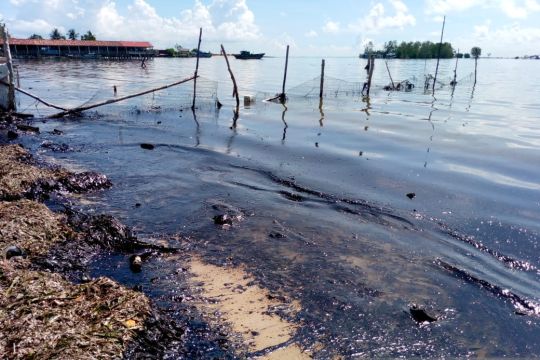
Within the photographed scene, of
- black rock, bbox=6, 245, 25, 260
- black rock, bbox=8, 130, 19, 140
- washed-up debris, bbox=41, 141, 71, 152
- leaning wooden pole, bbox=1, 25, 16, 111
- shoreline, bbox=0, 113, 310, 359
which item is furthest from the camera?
leaning wooden pole, bbox=1, 25, 16, 111

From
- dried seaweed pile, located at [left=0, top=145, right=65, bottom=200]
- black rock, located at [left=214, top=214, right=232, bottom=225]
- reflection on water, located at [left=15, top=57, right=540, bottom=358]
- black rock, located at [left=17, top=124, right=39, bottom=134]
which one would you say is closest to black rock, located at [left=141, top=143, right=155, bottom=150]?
reflection on water, located at [left=15, top=57, right=540, bottom=358]

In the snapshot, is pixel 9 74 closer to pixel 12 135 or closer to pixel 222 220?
pixel 12 135

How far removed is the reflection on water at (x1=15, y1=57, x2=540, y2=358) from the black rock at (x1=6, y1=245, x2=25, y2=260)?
116 cm

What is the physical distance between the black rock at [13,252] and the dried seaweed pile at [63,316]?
26.9 inches

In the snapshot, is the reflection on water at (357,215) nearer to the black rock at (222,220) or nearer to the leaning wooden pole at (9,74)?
the black rock at (222,220)

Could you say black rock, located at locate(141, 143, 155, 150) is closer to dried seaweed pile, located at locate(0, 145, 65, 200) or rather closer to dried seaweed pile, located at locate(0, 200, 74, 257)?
dried seaweed pile, located at locate(0, 145, 65, 200)

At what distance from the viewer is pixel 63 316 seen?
4.48 m

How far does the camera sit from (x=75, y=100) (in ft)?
94.9

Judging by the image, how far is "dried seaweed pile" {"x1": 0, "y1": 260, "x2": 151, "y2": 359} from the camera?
4.00m

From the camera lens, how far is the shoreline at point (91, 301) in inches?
166

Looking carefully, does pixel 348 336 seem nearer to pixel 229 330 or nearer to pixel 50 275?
pixel 229 330

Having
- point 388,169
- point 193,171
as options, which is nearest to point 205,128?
point 193,171

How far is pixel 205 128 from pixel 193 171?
304 inches

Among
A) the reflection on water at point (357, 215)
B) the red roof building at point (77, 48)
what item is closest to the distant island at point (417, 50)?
the red roof building at point (77, 48)
